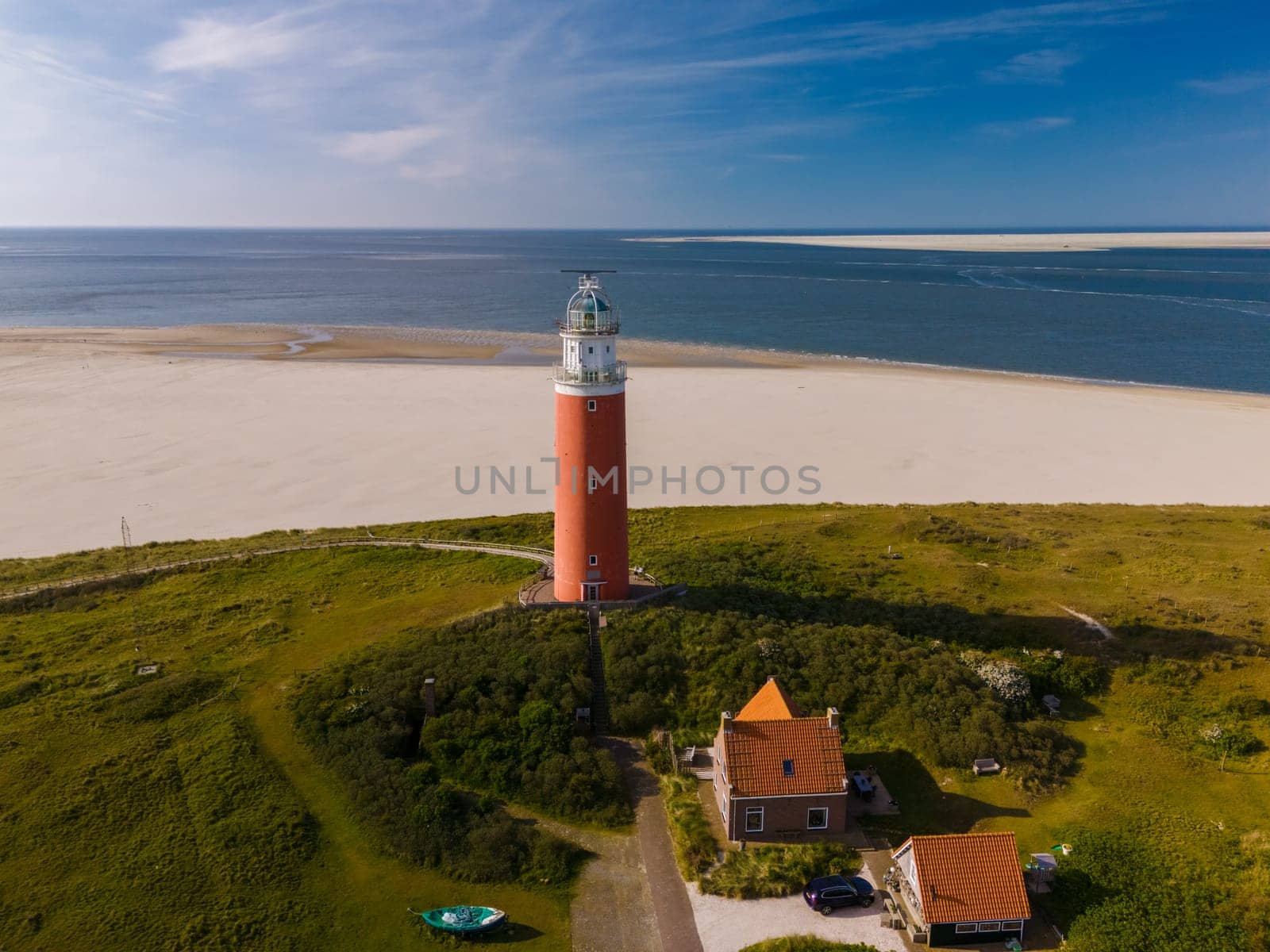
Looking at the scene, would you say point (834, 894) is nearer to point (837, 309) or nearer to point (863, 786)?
point (863, 786)

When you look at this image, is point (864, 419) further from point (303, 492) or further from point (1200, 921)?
point (1200, 921)

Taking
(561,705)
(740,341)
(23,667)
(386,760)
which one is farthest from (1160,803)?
(740,341)

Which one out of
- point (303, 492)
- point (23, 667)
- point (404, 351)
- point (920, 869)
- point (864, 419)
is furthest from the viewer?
point (404, 351)

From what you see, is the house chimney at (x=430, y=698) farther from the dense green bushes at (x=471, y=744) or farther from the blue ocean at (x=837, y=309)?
the blue ocean at (x=837, y=309)

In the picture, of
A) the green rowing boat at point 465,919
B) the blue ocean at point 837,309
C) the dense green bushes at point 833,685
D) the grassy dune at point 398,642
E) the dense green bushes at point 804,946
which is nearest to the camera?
the dense green bushes at point 804,946

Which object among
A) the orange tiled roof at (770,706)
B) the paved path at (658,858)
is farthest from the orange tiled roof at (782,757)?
the paved path at (658,858)

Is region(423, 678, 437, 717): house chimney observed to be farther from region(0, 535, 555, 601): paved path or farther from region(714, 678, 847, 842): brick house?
region(0, 535, 555, 601): paved path
